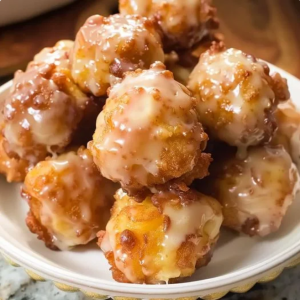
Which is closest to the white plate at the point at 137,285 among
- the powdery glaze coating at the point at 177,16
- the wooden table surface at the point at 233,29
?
the powdery glaze coating at the point at 177,16

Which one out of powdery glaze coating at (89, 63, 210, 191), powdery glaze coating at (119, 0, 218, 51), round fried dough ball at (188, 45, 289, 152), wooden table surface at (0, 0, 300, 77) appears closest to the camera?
powdery glaze coating at (89, 63, 210, 191)

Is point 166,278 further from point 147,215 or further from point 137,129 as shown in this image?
point 137,129

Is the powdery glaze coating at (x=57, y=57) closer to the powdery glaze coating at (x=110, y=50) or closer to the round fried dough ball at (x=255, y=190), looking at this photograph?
the powdery glaze coating at (x=110, y=50)

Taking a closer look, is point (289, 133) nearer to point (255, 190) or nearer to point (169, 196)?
point (255, 190)

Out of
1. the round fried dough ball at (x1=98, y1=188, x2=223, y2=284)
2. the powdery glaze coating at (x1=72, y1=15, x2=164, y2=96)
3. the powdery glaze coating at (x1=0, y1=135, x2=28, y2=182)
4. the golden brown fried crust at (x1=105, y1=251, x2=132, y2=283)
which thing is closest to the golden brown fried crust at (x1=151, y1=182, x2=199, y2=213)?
the round fried dough ball at (x1=98, y1=188, x2=223, y2=284)

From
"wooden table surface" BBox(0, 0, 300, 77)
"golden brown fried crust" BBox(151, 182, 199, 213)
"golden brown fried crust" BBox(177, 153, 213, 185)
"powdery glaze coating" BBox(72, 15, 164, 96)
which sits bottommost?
"wooden table surface" BBox(0, 0, 300, 77)

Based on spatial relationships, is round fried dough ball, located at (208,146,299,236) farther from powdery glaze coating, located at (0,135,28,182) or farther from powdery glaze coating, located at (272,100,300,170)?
powdery glaze coating, located at (0,135,28,182)

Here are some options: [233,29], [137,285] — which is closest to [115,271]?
[137,285]
